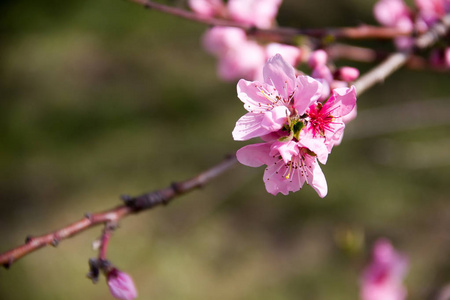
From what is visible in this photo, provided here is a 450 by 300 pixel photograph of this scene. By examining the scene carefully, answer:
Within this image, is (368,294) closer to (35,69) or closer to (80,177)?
(80,177)

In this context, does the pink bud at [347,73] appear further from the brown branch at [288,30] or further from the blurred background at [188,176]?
the blurred background at [188,176]

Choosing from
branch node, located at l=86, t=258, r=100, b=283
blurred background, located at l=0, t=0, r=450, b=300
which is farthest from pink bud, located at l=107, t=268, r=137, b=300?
blurred background, located at l=0, t=0, r=450, b=300

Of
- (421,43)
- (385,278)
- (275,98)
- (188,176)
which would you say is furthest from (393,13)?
(188,176)

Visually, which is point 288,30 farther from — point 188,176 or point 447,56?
point 188,176

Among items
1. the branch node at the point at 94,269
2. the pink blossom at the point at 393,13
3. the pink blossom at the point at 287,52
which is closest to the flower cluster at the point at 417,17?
the pink blossom at the point at 393,13

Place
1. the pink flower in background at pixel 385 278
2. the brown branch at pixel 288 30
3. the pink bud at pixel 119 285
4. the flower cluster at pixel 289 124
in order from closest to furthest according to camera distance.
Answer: the flower cluster at pixel 289 124 < the pink bud at pixel 119 285 < the brown branch at pixel 288 30 < the pink flower in background at pixel 385 278

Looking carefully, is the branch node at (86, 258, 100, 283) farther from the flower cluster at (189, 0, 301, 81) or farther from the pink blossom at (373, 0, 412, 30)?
the pink blossom at (373, 0, 412, 30)

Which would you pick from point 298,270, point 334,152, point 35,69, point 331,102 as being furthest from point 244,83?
point 35,69
